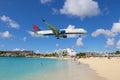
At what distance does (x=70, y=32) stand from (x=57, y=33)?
11.5 meters

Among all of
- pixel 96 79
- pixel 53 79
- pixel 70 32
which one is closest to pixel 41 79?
pixel 53 79

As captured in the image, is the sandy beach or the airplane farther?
the airplane

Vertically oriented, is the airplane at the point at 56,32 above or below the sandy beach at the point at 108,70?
above

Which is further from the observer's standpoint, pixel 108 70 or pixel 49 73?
pixel 49 73

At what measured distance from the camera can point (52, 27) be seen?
40.1 m

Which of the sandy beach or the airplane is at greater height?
the airplane

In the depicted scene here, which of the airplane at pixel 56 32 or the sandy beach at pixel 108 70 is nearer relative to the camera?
the sandy beach at pixel 108 70

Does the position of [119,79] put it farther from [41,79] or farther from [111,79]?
[41,79]

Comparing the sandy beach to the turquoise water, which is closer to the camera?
the sandy beach

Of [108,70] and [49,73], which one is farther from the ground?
[108,70]

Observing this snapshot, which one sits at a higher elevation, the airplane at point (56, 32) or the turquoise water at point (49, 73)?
the airplane at point (56, 32)

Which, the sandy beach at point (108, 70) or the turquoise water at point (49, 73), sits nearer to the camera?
the sandy beach at point (108, 70)

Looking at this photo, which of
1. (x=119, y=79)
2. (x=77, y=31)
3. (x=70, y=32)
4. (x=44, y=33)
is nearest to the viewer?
(x=119, y=79)

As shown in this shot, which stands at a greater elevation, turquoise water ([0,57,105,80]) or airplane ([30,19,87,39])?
airplane ([30,19,87,39])
